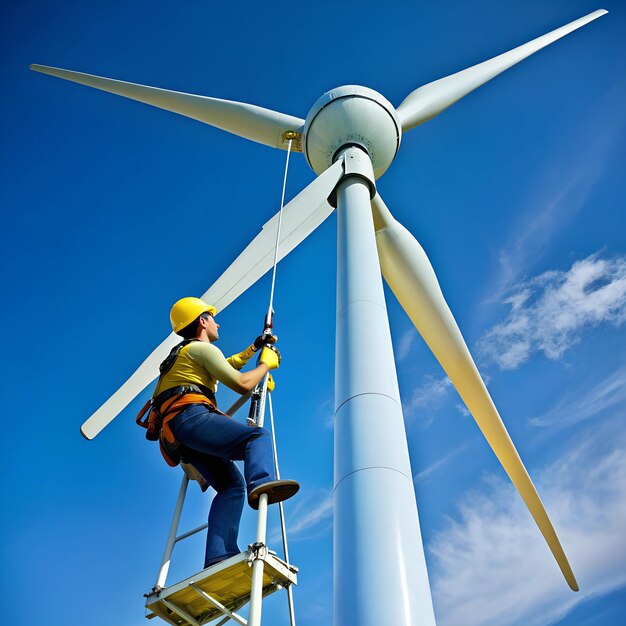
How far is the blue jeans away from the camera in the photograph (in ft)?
16.8

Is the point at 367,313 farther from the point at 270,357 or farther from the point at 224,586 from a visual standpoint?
the point at 224,586

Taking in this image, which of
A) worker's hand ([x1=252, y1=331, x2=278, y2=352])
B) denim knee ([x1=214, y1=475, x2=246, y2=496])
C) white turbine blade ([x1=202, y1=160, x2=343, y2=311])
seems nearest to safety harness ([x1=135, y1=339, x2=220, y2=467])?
denim knee ([x1=214, y1=475, x2=246, y2=496])

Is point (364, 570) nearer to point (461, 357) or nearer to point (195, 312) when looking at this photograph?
point (195, 312)

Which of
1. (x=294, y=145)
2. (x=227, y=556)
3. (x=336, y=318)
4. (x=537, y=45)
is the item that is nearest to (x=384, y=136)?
(x=294, y=145)

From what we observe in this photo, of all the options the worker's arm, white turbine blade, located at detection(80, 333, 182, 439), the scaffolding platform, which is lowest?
the scaffolding platform

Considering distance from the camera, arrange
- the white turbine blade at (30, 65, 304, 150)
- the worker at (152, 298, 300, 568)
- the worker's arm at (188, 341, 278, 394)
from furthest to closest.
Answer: the white turbine blade at (30, 65, 304, 150) < the worker's arm at (188, 341, 278, 394) < the worker at (152, 298, 300, 568)

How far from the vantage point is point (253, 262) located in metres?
9.26

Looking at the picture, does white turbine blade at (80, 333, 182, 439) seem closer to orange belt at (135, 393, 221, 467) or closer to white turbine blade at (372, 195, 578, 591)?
orange belt at (135, 393, 221, 467)

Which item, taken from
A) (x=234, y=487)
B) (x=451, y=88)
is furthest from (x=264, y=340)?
(x=451, y=88)

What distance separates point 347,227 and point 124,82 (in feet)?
→ 26.6

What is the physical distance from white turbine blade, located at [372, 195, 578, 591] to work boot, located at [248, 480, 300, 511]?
20.9 feet

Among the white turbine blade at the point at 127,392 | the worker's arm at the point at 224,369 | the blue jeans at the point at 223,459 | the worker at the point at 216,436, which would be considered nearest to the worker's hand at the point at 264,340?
the worker at the point at 216,436

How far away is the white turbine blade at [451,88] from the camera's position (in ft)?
40.5

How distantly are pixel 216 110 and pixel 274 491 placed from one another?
33.8 ft
